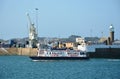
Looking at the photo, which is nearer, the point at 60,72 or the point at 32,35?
the point at 60,72

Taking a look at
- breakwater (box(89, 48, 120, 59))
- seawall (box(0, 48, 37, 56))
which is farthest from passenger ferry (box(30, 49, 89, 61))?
seawall (box(0, 48, 37, 56))

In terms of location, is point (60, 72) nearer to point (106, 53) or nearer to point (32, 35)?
point (106, 53)

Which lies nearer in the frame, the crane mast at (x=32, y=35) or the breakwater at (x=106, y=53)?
the breakwater at (x=106, y=53)

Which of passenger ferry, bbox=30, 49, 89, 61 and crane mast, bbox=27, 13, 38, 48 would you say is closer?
passenger ferry, bbox=30, 49, 89, 61

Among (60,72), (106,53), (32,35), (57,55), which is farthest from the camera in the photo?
(32,35)

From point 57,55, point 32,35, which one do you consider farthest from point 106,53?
point 32,35

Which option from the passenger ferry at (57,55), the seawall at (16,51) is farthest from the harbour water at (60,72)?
the seawall at (16,51)

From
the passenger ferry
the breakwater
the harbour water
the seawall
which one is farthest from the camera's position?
the seawall

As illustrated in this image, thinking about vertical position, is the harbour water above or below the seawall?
below

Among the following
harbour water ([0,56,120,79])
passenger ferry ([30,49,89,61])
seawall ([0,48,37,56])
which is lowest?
harbour water ([0,56,120,79])

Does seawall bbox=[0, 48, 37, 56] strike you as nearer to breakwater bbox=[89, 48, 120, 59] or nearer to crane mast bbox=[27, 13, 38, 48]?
crane mast bbox=[27, 13, 38, 48]

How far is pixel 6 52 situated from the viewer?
144 metres

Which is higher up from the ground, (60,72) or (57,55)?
(57,55)

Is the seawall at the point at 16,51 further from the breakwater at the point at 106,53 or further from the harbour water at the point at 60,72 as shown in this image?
the harbour water at the point at 60,72
